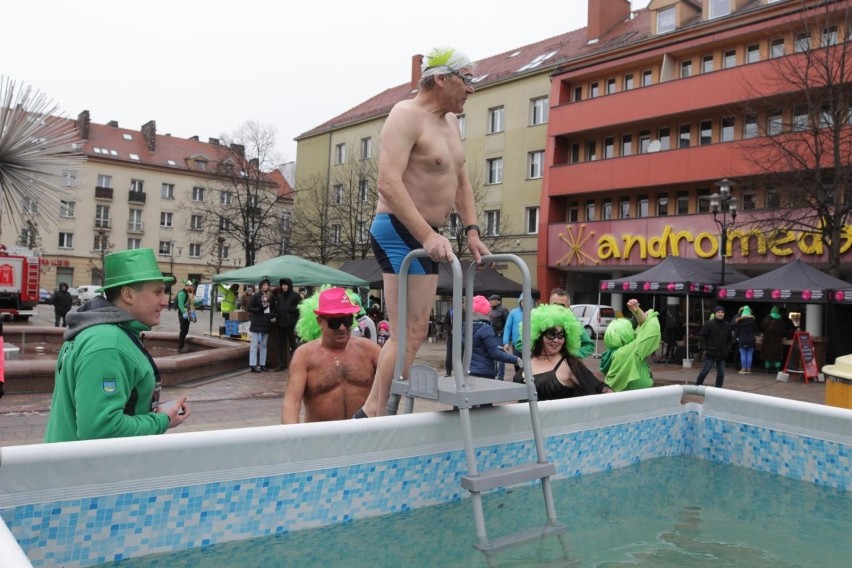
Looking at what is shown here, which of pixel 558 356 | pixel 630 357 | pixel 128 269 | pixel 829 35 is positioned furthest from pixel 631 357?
pixel 829 35

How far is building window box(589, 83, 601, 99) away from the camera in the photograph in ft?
108

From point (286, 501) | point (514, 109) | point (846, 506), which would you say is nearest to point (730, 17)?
point (514, 109)

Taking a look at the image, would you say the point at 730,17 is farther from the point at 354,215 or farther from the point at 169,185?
the point at 169,185

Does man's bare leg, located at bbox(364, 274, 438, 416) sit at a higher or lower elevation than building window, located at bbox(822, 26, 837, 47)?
lower

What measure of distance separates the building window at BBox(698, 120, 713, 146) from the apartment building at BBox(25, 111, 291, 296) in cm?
4011

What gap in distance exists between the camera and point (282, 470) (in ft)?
8.70

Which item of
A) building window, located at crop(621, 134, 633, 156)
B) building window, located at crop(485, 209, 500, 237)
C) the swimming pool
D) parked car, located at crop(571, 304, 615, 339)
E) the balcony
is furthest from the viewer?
the balcony

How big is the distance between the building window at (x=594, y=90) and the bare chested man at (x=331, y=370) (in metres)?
31.2

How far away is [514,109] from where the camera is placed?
3662cm

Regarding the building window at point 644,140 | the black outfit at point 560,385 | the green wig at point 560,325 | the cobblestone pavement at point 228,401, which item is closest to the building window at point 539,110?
the building window at point 644,140

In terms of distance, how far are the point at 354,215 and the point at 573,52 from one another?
1446 centimetres

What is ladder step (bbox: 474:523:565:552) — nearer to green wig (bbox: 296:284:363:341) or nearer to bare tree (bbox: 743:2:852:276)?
green wig (bbox: 296:284:363:341)

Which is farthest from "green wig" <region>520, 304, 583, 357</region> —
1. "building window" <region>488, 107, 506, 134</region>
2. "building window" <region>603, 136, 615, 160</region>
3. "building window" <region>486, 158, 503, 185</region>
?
"building window" <region>488, 107, 506, 134</region>

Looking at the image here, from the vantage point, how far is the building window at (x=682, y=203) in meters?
30.3
